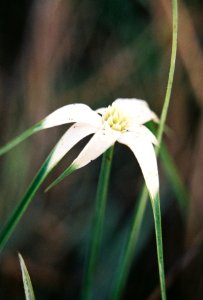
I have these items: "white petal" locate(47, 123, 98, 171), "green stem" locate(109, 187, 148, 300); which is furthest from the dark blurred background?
"white petal" locate(47, 123, 98, 171)

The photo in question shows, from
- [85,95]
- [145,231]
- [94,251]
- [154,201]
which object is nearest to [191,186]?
[145,231]

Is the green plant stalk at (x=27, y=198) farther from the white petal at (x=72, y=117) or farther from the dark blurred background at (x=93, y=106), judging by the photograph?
the dark blurred background at (x=93, y=106)

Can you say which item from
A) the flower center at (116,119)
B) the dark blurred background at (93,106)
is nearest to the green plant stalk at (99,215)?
the flower center at (116,119)

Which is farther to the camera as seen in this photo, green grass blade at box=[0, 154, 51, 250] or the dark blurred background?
the dark blurred background

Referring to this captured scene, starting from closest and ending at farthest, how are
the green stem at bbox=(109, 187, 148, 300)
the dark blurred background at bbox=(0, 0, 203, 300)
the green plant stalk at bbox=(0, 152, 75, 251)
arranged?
1. the green plant stalk at bbox=(0, 152, 75, 251)
2. the green stem at bbox=(109, 187, 148, 300)
3. the dark blurred background at bbox=(0, 0, 203, 300)

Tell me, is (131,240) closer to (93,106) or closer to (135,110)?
(135,110)

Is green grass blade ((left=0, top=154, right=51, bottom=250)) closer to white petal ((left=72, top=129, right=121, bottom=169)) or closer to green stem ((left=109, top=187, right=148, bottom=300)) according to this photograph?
white petal ((left=72, top=129, right=121, bottom=169))

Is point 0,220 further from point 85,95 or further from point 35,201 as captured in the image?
point 85,95
